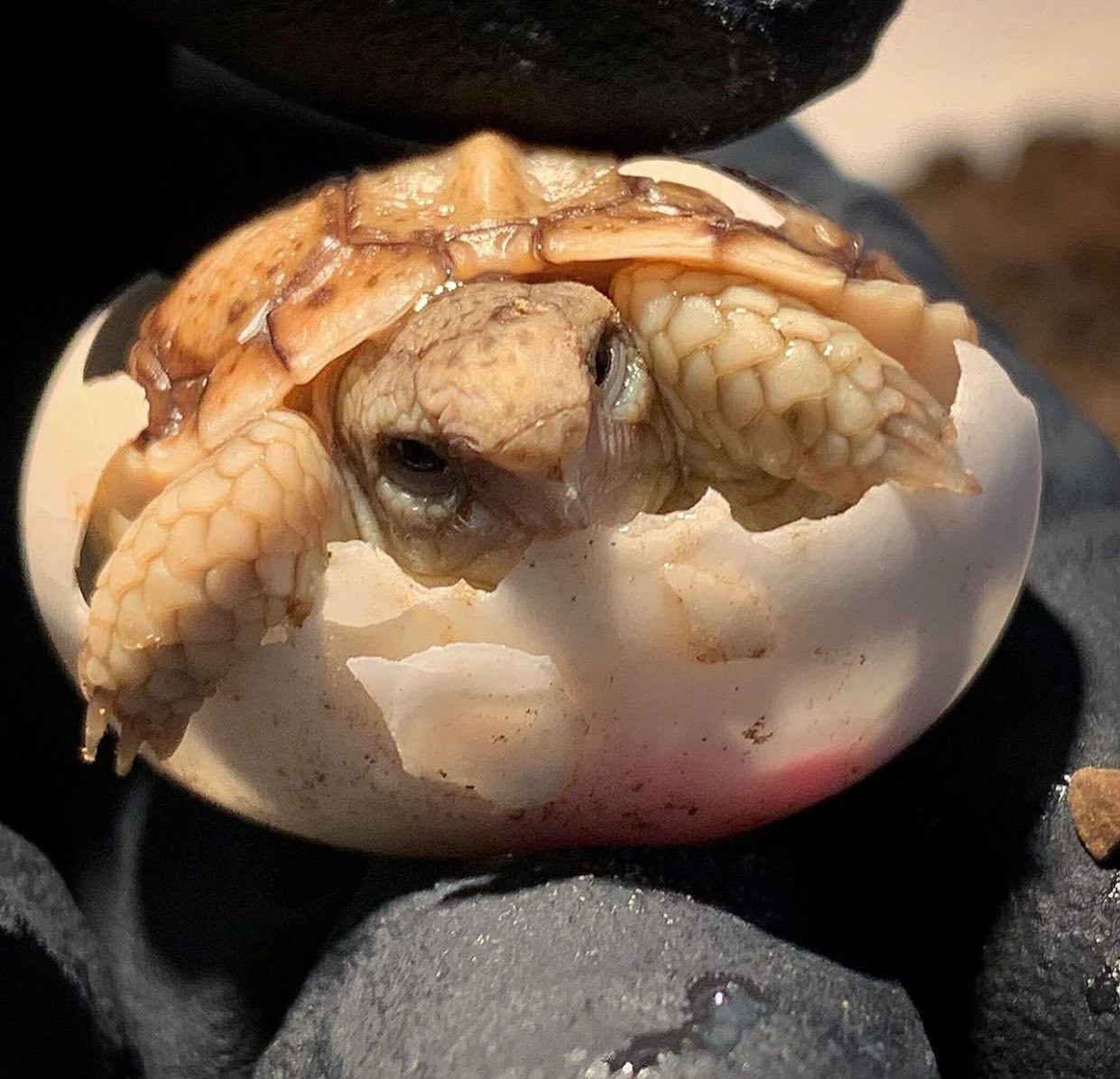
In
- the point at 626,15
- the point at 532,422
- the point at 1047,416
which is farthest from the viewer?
the point at 1047,416

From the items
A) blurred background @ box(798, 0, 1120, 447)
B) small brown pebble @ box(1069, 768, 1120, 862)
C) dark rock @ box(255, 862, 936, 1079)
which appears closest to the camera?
dark rock @ box(255, 862, 936, 1079)

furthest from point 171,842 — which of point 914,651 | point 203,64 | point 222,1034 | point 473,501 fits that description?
point 203,64

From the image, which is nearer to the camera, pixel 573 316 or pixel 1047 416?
pixel 573 316

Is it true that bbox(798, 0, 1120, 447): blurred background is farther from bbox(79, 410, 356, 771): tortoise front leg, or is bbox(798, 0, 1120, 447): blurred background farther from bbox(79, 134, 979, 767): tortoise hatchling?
bbox(79, 410, 356, 771): tortoise front leg

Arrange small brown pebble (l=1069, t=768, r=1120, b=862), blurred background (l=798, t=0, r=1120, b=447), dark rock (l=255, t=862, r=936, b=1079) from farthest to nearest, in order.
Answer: blurred background (l=798, t=0, r=1120, b=447)
small brown pebble (l=1069, t=768, r=1120, b=862)
dark rock (l=255, t=862, r=936, b=1079)

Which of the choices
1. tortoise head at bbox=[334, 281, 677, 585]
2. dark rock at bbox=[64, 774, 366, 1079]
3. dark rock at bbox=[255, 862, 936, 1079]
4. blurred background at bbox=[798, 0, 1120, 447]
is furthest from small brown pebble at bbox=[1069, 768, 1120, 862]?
blurred background at bbox=[798, 0, 1120, 447]

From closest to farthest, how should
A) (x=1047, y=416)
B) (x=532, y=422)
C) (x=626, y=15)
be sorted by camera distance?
1. (x=532, y=422)
2. (x=626, y=15)
3. (x=1047, y=416)

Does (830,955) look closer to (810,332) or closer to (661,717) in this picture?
(661,717)
